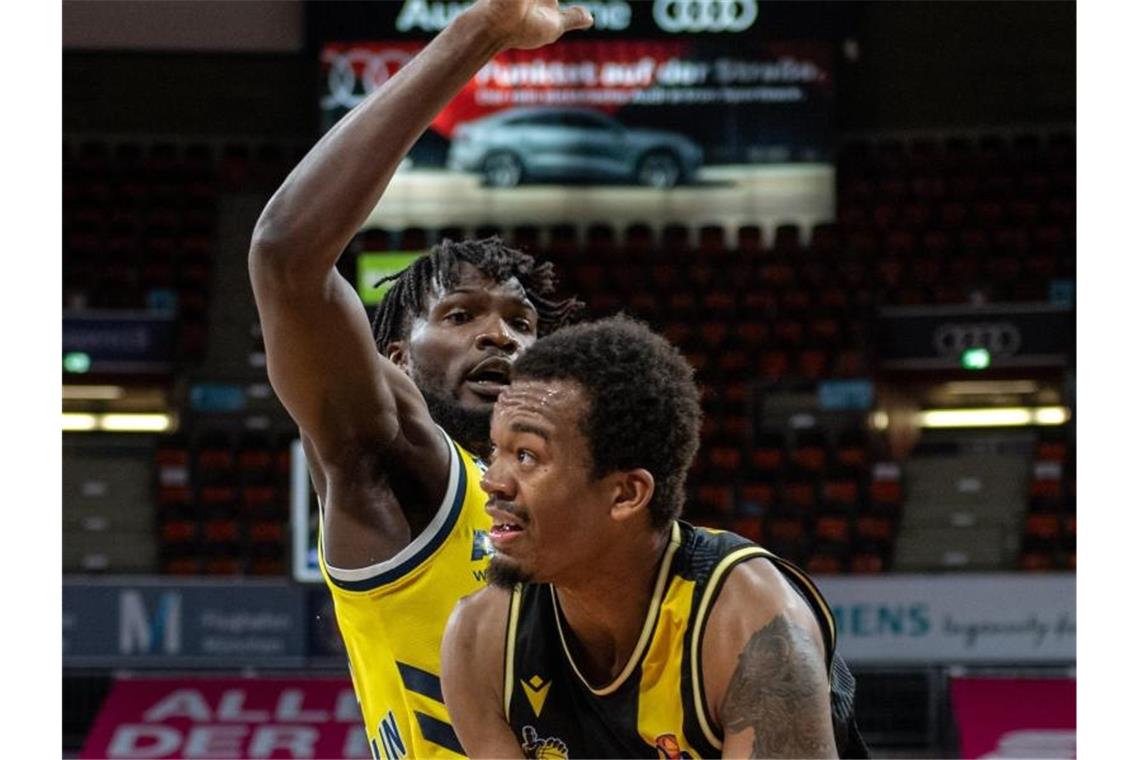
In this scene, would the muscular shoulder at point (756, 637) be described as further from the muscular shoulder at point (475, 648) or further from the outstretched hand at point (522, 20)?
the outstretched hand at point (522, 20)

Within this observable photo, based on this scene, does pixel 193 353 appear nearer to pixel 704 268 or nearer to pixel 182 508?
pixel 182 508

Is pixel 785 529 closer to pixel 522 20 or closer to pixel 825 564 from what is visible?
pixel 825 564

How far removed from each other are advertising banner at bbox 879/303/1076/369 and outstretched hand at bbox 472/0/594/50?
11.8 meters

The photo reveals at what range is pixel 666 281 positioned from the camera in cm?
1526

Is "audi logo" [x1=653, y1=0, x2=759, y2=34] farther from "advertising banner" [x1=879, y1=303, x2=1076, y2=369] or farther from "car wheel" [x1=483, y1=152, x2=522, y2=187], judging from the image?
"advertising banner" [x1=879, y1=303, x2=1076, y2=369]

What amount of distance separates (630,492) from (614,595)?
0.56 feet

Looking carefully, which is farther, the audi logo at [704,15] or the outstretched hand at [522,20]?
the audi logo at [704,15]

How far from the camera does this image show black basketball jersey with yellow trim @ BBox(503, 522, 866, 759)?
2.57 meters

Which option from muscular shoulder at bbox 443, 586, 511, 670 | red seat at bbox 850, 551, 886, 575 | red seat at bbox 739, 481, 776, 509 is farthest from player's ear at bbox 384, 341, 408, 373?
red seat at bbox 739, 481, 776, 509

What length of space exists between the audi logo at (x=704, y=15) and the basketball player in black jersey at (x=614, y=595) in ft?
41.5

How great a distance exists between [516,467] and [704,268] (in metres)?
13.0

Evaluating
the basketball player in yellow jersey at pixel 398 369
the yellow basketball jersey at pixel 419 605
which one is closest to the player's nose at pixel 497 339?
the basketball player in yellow jersey at pixel 398 369

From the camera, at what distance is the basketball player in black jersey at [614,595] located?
8.36 ft

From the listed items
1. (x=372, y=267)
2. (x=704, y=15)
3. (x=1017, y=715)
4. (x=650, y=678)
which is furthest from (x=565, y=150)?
(x=650, y=678)
